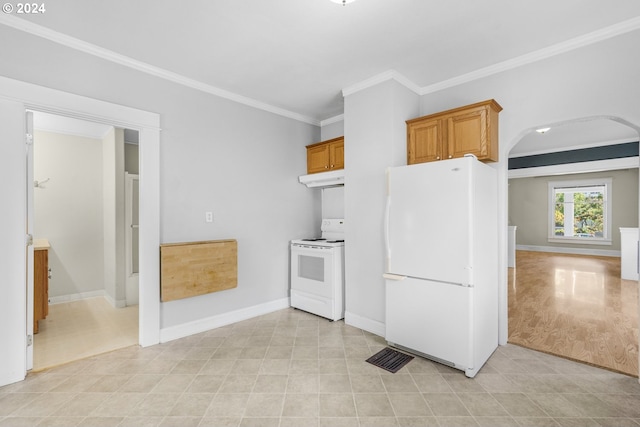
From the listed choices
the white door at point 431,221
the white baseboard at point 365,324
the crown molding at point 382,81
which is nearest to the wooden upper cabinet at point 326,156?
the crown molding at point 382,81

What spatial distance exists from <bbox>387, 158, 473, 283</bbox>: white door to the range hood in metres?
1.16

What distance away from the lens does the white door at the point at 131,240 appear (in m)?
4.31

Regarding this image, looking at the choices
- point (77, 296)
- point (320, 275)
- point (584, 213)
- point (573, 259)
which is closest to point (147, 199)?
point (320, 275)

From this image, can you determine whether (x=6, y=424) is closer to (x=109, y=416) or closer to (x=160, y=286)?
(x=109, y=416)

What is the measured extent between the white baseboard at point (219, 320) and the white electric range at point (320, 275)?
28 centimetres

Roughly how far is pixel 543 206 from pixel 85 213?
11743mm

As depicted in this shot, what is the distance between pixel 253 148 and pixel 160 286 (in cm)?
194

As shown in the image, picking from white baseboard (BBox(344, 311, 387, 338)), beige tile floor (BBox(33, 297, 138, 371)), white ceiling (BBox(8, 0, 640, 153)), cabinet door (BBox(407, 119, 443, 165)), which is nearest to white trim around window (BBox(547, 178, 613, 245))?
white ceiling (BBox(8, 0, 640, 153))

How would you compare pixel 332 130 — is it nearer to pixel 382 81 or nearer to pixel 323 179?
pixel 323 179

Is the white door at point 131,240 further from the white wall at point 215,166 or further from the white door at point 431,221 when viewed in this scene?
the white door at point 431,221

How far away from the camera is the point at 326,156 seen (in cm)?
414

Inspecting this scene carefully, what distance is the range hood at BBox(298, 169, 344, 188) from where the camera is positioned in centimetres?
395

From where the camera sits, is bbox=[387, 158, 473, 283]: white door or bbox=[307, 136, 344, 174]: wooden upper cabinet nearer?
bbox=[387, 158, 473, 283]: white door

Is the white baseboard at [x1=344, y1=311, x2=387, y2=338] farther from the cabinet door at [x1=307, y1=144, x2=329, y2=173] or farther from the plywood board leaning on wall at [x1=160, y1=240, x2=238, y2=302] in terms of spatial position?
the cabinet door at [x1=307, y1=144, x2=329, y2=173]
